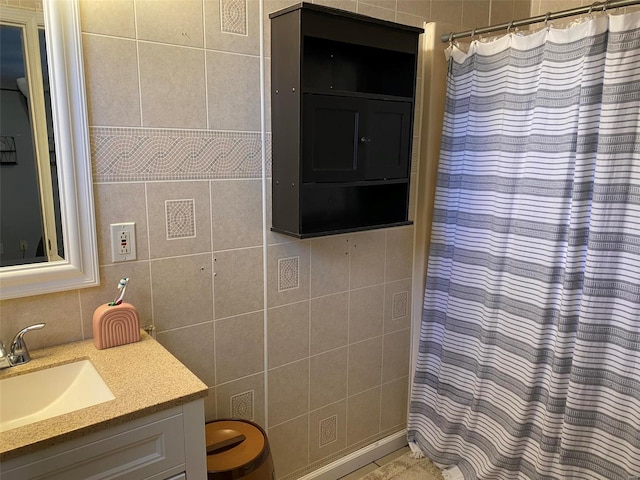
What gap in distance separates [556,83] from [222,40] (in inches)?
44.4

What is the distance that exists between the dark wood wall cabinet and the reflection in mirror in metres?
0.68

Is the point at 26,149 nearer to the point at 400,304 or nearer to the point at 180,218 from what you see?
the point at 180,218

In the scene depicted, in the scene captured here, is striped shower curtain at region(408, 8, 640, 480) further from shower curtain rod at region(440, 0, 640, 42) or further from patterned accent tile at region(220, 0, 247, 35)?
patterned accent tile at region(220, 0, 247, 35)

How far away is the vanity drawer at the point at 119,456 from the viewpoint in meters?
0.99

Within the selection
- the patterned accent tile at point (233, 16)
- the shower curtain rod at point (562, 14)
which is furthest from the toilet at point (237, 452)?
the shower curtain rod at point (562, 14)

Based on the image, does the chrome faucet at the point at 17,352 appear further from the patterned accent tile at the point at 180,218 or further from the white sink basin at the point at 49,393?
the patterned accent tile at the point at 180,218

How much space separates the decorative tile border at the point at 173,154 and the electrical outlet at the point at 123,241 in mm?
138

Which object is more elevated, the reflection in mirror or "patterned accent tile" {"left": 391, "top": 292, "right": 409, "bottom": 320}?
the reflection in mirror

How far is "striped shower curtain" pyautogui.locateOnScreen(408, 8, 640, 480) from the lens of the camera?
1557mm

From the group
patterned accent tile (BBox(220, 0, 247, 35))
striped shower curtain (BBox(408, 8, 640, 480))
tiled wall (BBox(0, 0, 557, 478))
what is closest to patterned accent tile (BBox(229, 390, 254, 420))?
tiled wall (BBox(0, 0, 557, 478))

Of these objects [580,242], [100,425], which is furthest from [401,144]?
[100,425]

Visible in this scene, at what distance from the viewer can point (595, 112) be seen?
1.58m

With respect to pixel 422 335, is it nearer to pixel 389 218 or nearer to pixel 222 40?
pixel 389 218

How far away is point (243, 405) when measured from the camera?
1.80 m
